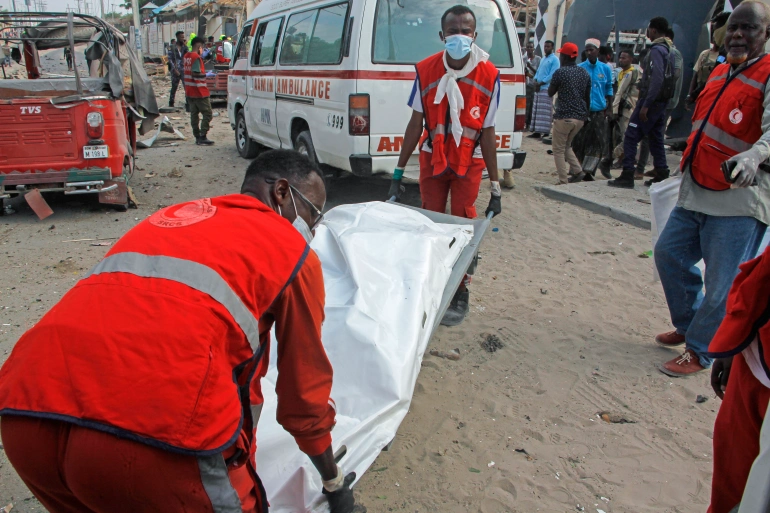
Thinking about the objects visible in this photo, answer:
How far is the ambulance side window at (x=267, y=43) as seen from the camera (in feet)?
23.9

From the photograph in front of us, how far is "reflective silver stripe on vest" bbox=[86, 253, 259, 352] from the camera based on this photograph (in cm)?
124

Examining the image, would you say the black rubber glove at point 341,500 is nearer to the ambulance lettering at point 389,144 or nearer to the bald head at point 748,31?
the bald head at point 748,31

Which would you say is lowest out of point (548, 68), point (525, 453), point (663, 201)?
point (525, 453)

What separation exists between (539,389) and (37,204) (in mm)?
5437

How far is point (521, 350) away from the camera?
3.58m

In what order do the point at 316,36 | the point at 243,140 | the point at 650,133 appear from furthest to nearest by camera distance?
the point at 243,140, the point at 650,133, the point at 316,36

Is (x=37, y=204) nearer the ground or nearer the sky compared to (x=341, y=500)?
nearer the ground

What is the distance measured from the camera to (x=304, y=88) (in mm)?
6273

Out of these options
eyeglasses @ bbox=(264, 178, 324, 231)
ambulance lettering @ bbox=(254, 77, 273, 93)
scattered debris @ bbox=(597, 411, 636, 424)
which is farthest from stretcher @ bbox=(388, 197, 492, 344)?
ambulance lettering @ bbox=(254, 77, 273, 93)

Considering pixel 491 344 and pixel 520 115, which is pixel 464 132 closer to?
pixel 491 344

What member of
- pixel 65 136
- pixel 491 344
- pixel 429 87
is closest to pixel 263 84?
pixel 65 136

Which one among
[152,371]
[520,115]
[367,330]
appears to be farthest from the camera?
[520,115]

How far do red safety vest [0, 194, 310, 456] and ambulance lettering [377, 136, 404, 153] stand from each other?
4.26 meters

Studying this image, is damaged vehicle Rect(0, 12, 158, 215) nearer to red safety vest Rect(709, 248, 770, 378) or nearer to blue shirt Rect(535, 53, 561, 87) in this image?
red safety vest Rect(709, 248, 770, 378)
